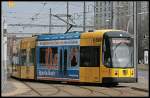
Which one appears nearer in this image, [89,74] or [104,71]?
[104,71]

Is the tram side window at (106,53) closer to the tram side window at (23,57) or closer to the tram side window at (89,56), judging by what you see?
the tram side window at (89,56)

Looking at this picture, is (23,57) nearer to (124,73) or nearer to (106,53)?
(106,53)

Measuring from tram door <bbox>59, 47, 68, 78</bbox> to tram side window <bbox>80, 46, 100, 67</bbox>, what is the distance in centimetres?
142

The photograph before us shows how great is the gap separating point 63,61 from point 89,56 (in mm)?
2335

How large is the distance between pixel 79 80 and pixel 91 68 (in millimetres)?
1476

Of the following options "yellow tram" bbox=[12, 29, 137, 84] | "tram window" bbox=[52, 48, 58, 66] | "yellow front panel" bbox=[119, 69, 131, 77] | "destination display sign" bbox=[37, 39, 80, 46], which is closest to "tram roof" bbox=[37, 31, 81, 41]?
"yellow tram" bbox=[12, 29, 137, 84]

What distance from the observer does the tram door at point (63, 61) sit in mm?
30700

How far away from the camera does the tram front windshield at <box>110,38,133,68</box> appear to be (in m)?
28.0

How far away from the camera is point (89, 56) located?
95.1 ft

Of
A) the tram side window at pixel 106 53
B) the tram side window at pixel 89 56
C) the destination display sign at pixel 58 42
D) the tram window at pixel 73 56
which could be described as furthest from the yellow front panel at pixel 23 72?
the tram side window at pixel 106 53

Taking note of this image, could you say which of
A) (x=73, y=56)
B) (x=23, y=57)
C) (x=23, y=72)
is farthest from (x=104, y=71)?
(x=23, y=57)

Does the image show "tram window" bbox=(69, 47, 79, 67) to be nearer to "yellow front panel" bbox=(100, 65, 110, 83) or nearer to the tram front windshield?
"yellow front panel" bbox=(100, 65, 110, 83)

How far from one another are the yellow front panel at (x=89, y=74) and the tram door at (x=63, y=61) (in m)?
1.47

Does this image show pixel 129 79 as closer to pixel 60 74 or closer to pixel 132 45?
pixel 132 45
